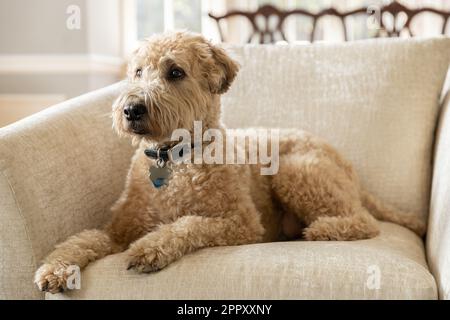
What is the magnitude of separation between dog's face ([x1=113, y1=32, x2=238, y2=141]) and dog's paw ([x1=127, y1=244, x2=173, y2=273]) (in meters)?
0.36

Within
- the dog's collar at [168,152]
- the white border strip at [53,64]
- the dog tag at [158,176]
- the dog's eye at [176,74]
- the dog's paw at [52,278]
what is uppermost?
the dog's eye at [176,74]

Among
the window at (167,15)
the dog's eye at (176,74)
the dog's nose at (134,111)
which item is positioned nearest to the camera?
the dog's nose at (134,111)

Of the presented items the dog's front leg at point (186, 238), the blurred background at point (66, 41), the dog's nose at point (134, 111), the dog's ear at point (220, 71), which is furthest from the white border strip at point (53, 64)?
the dog's front leg at point (186, 238)

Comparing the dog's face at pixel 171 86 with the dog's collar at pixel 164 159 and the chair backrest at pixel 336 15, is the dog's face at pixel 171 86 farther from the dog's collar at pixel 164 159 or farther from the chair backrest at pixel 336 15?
the chair backrest at pixel 336 15

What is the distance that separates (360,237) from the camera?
199 centimetres

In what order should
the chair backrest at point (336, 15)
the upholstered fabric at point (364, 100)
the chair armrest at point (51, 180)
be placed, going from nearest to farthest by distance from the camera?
the chair armrest at point (51, 180) → the upholstered fabric at point (364, 100) → the chair backrest at point (336, 15)

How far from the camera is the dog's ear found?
1.96m

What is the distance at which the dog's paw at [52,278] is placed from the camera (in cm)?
160

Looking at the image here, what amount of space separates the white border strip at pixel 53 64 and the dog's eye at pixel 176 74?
1.47 meters

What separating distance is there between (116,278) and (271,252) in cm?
40

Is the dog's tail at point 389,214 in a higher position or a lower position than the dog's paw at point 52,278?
lower

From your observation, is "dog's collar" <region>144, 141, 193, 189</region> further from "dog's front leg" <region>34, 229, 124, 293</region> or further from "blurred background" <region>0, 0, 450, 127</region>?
"blurred background" <region>0, 0, 450, 127</region>

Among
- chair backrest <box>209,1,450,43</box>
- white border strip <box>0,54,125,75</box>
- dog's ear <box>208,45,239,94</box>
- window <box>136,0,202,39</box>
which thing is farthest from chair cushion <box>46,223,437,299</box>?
window <box>136,0,202,39</box>
